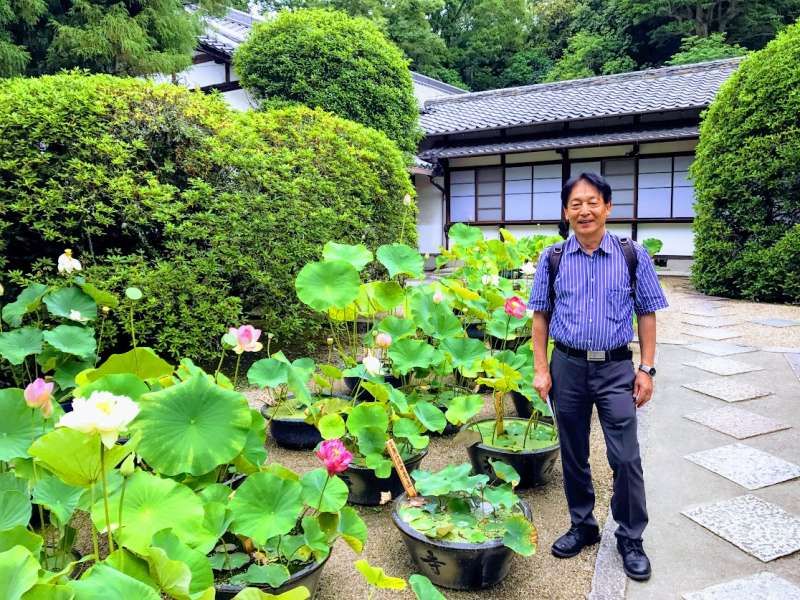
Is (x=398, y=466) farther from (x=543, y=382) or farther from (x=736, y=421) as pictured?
(x=736, y=421)

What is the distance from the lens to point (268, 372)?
8.38ft

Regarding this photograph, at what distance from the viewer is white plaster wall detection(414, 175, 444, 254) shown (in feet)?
43.6

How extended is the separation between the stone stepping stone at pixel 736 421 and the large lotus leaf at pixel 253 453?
8.64ft

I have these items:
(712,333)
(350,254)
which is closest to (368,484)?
(350,254)

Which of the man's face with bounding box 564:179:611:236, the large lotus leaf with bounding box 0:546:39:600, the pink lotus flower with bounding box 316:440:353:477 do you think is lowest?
the pink lotus flower with bounding box 316:440:353:477

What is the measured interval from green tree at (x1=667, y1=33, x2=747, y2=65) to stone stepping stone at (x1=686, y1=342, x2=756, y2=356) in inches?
574

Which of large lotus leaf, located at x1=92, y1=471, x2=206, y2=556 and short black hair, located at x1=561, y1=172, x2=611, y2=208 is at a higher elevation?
short black hair, located at x1=561, y1=172, x2=611, y2=208

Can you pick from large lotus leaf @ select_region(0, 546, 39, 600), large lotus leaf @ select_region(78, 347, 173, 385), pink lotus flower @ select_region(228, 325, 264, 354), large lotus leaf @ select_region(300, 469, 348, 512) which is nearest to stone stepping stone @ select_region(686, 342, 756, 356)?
large lotus leaf @ select_region(300, 469, 348, 512)

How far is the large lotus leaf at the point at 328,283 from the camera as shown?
2.83 metres

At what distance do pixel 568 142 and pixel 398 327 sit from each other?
9.41 metres

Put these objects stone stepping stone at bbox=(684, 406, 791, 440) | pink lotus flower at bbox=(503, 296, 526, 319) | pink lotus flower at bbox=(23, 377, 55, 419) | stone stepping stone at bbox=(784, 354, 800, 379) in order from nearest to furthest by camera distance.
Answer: pink lotus flower at bbox=(23, 377, 55, 419)
pink lotus flower at bbox=(503, 296, 526, 319)
stone stepping stone at bbox=(684, 406, 791, 440)
stone stepping stone at bbox=(784, 354, 800, 379)

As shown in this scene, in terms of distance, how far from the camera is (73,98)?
333 cm

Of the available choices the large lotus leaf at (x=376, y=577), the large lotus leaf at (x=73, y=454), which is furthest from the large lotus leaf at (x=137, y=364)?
the large lotus leaf at (x=376, y=577)

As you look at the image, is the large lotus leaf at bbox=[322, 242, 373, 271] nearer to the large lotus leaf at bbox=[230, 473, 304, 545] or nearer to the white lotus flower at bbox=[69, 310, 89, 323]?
the white lotus flower at bbox=[69, 310, 89, 323]
